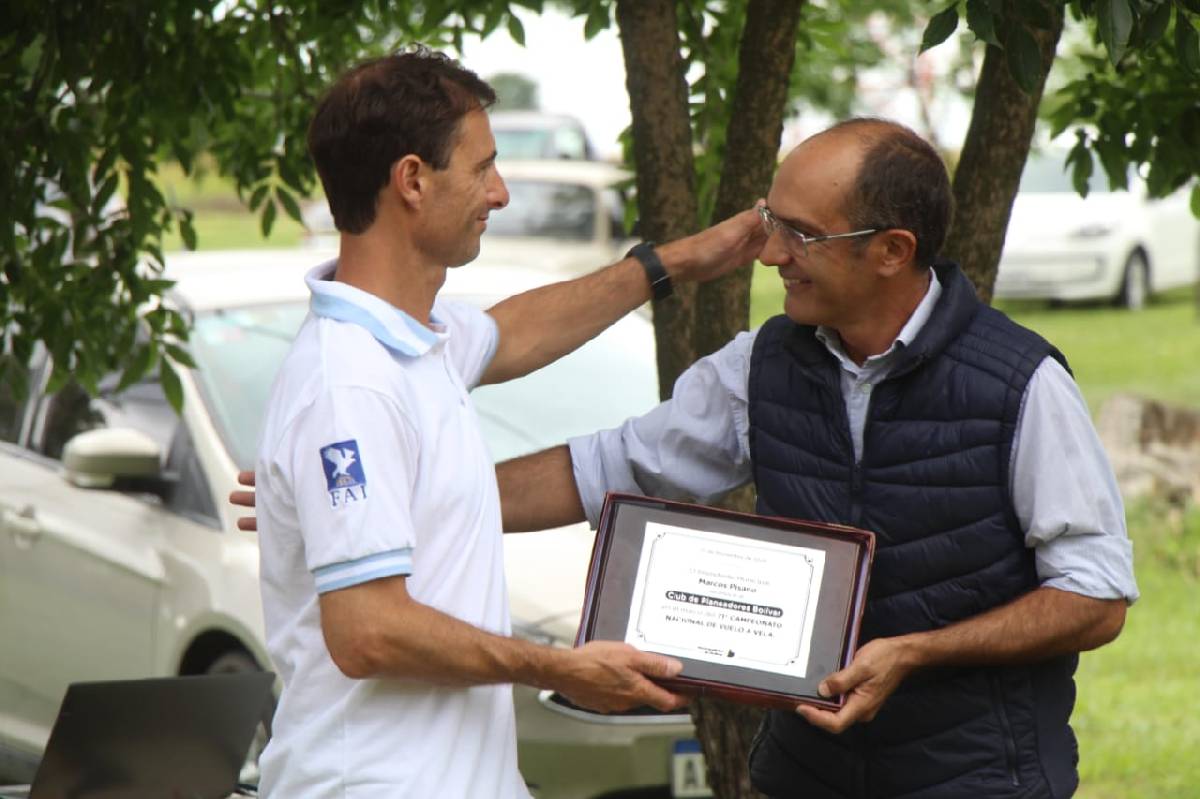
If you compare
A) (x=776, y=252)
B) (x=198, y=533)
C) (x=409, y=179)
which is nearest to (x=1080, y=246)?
(x=198, y=533)

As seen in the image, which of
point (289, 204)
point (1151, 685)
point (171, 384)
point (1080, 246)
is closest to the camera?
point (171, 384)

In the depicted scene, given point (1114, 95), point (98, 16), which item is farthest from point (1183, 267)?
point (98, 16)

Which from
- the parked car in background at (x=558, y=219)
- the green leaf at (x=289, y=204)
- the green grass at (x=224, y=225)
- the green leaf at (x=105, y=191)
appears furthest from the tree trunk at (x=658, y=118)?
the green grass at (x=224, y=225)

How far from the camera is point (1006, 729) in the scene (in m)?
2.81

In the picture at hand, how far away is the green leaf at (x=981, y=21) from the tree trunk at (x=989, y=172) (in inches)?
34.9

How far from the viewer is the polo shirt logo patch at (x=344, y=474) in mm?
2416

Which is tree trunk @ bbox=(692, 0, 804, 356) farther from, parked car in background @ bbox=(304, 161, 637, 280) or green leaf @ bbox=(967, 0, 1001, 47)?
parked car in background @ bbox=(304, 161, 637, 280)

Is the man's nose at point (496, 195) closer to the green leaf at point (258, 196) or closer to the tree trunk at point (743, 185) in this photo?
the tree trunk at point (743, 185)

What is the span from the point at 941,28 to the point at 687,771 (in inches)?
96.1

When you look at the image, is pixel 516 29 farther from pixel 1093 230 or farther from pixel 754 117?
pixel 1093 230

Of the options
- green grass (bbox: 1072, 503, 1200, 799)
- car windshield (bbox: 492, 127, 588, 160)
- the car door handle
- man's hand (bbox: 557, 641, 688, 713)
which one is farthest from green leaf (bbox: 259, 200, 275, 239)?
car windshield (bbox: 492, 127, 588, 160)

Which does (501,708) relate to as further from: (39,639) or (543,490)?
(39,639)

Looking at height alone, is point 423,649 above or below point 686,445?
below

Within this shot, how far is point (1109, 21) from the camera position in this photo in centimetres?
273
